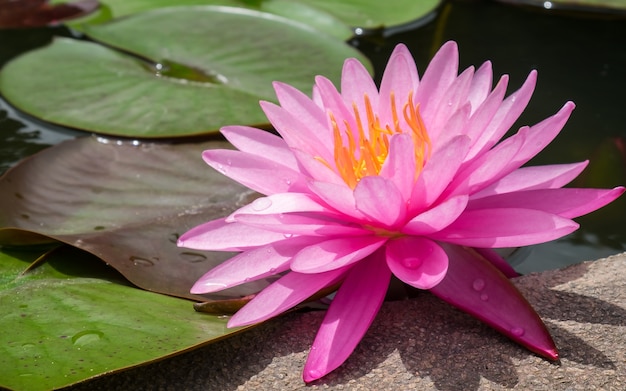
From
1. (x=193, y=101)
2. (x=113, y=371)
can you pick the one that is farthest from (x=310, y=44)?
(x=113, y=371)

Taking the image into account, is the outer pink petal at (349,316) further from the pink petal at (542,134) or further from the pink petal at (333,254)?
the pink petal at (542,134)

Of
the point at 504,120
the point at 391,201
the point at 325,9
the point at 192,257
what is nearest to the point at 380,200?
the point at 391,201

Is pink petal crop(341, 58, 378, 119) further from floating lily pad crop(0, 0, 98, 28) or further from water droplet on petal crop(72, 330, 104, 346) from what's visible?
floating lily pad crop(0, 0, 98, 28)

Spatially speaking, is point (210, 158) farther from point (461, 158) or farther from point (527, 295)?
point (527, 295)

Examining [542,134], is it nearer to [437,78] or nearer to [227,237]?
[437,78]

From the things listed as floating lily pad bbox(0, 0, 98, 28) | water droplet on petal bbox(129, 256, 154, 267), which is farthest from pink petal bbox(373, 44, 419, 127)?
floating lily pad bbox(0, 0, 98, 28)

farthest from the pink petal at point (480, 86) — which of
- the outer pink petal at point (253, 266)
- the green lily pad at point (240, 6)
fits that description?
the green lily pad at point (240, 6)
